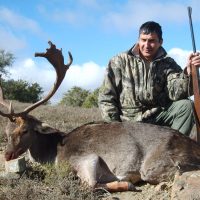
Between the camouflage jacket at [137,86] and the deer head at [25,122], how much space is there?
92cm

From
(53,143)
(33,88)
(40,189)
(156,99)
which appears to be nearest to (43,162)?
(53,143)

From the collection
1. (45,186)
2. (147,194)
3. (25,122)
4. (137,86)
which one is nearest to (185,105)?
(137,86)

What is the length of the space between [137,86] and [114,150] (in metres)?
1.58

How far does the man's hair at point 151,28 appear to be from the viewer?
7859 mm

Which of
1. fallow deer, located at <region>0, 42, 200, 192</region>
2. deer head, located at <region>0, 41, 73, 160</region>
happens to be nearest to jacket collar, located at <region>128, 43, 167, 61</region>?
deer head, located at <region>0, 41, 73, 160</region>

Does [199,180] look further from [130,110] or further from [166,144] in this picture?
[130,110]

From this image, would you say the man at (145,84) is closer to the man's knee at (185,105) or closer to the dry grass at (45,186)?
the man's knee at (185,105)

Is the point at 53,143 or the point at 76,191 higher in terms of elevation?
the point at 53,143

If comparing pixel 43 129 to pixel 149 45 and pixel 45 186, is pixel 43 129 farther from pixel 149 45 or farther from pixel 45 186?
pixel 149 45

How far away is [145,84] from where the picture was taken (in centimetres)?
788

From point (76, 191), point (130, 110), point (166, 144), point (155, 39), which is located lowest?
point (76, 191)

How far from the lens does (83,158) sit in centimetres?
662

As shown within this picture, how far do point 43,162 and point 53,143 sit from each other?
0.31 meters

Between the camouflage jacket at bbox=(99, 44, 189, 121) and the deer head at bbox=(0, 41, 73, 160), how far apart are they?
0.92 m
